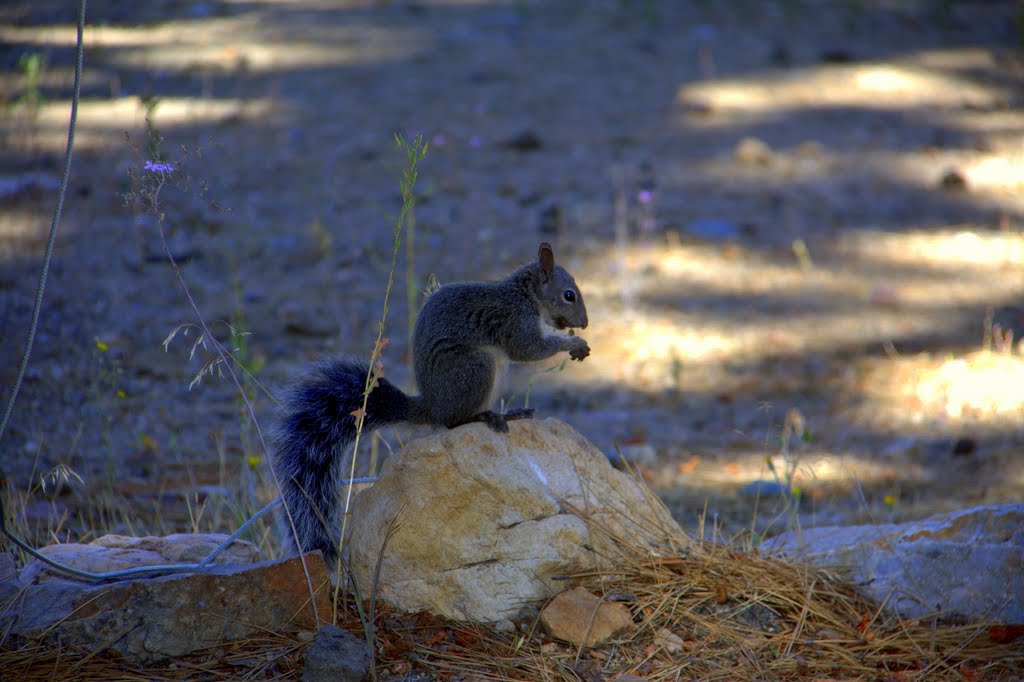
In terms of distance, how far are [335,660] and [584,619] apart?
620 millimetres

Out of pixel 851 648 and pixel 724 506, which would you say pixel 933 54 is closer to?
pixel 724 506

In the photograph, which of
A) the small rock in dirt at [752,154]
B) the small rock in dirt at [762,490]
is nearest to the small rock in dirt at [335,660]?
the small rock in dirt at [762,490]

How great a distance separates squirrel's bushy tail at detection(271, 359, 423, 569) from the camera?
8.66 ft

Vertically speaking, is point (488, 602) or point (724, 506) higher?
point (488, 602)

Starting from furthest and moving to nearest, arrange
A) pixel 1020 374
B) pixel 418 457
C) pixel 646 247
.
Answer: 1. pixel 646 247
2. pixel 1020 374
3. pixel 418 457

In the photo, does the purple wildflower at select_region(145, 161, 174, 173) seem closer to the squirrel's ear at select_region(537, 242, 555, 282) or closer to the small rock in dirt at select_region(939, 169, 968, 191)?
the squirrel's ear at select_region(537, 242, 555, 282)

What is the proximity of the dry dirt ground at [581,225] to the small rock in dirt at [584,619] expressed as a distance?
41.6 inches

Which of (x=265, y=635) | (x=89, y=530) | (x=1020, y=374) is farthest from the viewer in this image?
(x=1020, y=374)

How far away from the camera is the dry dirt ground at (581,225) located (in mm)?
4148

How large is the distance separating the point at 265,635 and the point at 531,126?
18.5 ft

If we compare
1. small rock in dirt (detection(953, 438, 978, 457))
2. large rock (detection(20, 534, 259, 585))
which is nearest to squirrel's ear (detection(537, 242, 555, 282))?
large rock (detection(20, 534, 259, 585))

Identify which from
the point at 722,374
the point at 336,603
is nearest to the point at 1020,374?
the point at 722,374

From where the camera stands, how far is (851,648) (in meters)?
2.53

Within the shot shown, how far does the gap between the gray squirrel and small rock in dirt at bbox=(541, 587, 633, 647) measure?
51cm
